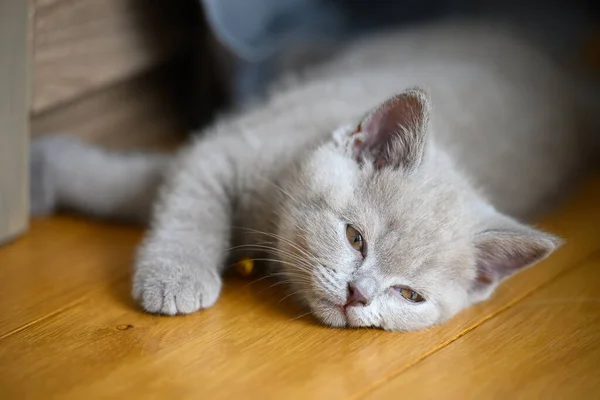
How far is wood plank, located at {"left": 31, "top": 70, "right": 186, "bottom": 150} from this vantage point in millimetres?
1869

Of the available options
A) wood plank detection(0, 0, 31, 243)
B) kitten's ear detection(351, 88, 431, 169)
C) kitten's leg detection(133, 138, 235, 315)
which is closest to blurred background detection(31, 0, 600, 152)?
wood plank detection(0, 0, 31, 243)

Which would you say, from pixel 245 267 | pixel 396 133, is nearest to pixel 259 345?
pixel 245 267

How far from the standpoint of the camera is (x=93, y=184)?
1613mm

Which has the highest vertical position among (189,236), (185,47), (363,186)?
(185,47)

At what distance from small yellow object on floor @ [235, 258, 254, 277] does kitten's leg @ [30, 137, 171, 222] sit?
0.95 ft

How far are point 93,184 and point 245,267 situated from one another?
1.40ft

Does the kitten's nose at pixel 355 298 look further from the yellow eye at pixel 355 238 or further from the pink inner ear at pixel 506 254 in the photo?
the pink inner ear at pixel 506 254

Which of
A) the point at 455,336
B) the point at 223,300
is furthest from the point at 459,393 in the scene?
the point at 223,300

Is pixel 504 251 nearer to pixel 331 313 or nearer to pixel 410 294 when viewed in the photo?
pixel 410 294

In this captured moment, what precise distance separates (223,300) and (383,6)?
1182 mm

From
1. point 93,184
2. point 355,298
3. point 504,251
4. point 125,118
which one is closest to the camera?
point 355,298

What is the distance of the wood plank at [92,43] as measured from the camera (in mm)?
1667

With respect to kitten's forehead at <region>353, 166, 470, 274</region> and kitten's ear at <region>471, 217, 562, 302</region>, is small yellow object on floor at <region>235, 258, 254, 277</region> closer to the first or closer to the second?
kitten's forehead at <region>353, 166, 470, 274</region>

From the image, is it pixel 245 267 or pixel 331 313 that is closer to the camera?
pixel 331 313
